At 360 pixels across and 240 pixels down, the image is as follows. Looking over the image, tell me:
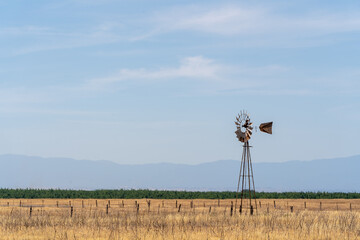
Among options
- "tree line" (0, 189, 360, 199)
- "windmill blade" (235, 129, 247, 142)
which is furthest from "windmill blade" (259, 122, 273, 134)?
"tree line" (0, 189, 360, 199)

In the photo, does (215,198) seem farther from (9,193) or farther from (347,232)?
(347,232)

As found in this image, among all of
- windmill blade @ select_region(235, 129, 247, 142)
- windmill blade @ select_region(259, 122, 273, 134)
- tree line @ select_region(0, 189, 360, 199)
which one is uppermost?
windmill blade @ select_region(259, 122, 273, 134)

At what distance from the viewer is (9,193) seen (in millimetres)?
119625

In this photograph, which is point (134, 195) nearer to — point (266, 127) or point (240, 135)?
point (240, 135)

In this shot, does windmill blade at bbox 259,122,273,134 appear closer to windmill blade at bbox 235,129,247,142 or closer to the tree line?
windmill blade at bbox 235,129,247,142

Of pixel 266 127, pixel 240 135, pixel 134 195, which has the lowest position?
pixel 134 195

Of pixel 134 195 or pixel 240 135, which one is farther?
pixel 134 195

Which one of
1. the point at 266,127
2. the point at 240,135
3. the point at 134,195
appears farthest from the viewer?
the point at 134,195

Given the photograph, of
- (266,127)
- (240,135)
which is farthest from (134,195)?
(266,127)

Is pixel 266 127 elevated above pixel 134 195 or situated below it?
above

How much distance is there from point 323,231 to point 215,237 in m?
6.18

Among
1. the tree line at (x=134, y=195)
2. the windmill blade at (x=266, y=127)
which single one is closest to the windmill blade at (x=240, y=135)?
the windmill blade at (x=266, y=127)

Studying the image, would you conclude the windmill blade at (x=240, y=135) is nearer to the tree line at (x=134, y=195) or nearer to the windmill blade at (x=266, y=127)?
the windmill blade at (x=266, y=127)

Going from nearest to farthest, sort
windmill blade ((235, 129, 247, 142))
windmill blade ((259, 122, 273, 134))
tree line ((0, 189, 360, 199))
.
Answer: windmill blade ((235, 129, 247, 142)) < windmill blade ((259, 122, 273, 134)) < tree line ((0, 189, 360, 199))
